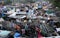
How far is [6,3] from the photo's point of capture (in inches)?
115

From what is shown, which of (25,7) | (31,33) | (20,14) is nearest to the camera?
(31,33)

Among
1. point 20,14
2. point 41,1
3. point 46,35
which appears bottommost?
point 46,35

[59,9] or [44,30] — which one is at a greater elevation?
[59,9]

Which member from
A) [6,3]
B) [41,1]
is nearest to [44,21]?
[41,1]

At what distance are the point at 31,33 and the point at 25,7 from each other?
2.82 ft

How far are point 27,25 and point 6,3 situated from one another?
3.00 feet

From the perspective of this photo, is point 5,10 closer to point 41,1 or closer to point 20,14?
point 20,14

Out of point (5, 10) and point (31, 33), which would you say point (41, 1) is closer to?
point (5, 10)

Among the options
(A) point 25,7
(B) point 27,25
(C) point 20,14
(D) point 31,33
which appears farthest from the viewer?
(A) point 25,7

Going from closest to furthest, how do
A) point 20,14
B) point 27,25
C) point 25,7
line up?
point 27,25
point 20,14
point 25,7

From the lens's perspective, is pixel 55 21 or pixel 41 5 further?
pixel 41 5

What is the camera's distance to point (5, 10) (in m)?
2.65

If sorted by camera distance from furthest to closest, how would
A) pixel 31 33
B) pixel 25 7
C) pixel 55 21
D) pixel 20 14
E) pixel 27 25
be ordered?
pixel 25 7
pixel 20 14
pixel 55 21
pixel 27 25
pixel 31 33

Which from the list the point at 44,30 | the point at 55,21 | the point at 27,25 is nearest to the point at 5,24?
the point at 27,25
